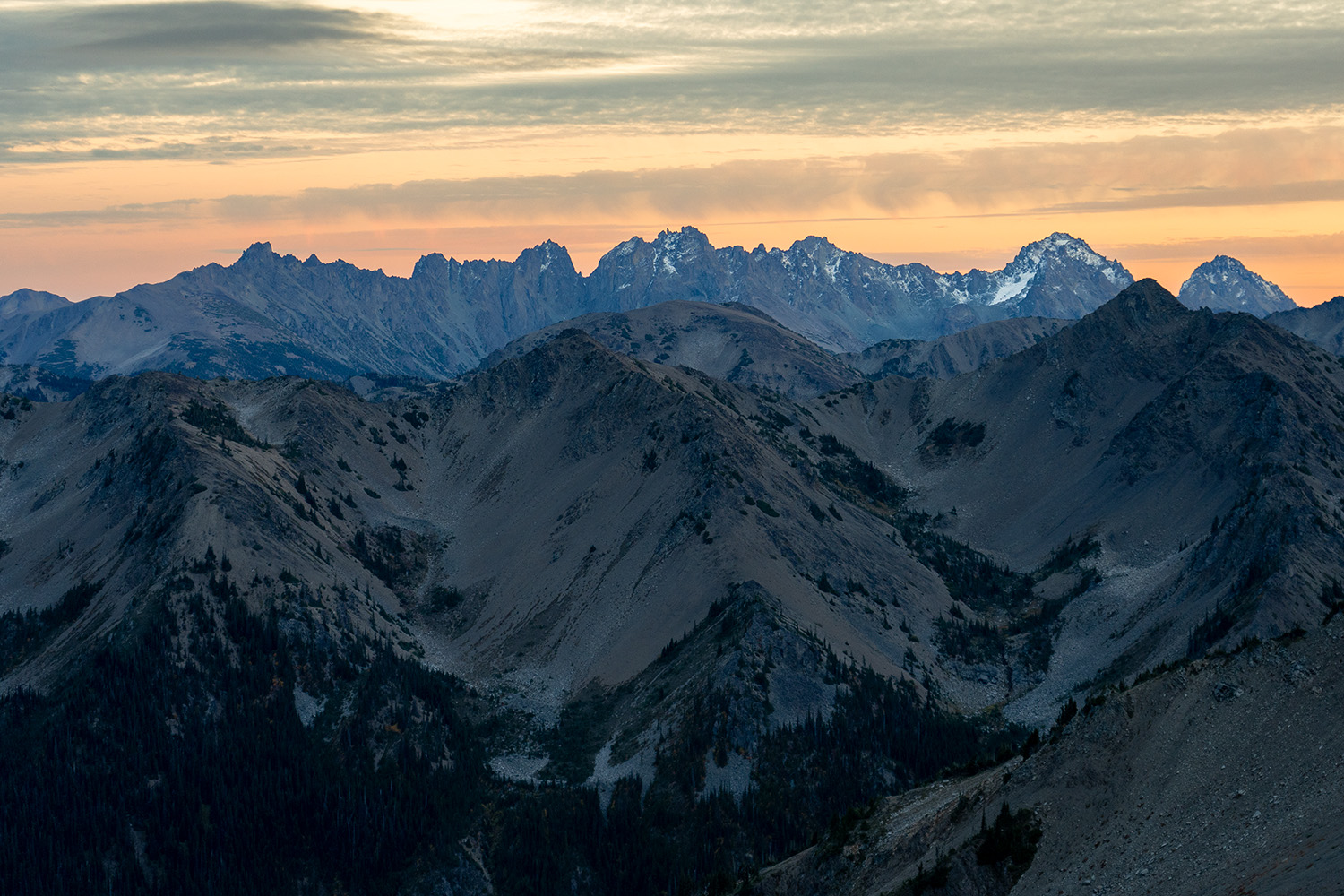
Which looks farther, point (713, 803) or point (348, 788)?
point (348, 788)

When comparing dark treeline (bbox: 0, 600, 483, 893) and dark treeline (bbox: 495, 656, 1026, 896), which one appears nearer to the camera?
dark treeline (bbox: 495, 656, 1026, 896)

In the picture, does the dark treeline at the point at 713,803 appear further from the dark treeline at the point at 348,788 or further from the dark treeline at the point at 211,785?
the dark treeline at the point at 211,785

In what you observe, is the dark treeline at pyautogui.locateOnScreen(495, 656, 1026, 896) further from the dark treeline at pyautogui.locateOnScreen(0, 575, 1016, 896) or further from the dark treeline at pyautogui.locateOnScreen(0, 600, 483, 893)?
the dark treeline at pyautogui.locateOnScreen(0, 600, 483, 893)

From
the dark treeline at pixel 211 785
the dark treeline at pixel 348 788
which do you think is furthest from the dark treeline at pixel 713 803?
the dark treeline at pixel 211 785

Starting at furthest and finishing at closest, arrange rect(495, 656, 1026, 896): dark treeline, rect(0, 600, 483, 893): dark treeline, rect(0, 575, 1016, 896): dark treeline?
rect(0, 600, 483, 893): dark treeline → rect(0, 575, 1016, 896): dark treeline → rect(495, 656, 1026, 896): dark treeline

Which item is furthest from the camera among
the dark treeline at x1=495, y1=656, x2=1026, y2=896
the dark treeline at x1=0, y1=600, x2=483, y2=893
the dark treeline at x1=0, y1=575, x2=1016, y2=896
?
the dark treeline at x1=0, y1=600, x2=483, y2=893

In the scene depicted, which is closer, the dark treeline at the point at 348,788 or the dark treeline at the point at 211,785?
the dark treeline at the point at 348,788

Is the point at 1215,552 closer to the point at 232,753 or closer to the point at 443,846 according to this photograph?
the point at 443,846

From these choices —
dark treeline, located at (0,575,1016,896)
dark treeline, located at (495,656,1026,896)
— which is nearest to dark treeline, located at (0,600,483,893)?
dark treeline, located at (0,575,1016,896)

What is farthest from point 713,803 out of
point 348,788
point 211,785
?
point 211,785

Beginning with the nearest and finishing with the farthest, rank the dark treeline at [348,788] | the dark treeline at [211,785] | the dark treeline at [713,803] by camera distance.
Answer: the dark treeline at [713,803], the dark treeline at [348,788], the dark treeline at [211,785]

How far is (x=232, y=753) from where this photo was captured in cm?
16762

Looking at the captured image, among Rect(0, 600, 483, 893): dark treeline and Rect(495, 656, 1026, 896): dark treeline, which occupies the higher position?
Rect(0, 600, 483, 893): dark treeline

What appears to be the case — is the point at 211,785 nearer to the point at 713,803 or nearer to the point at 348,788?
the point at 348,788
